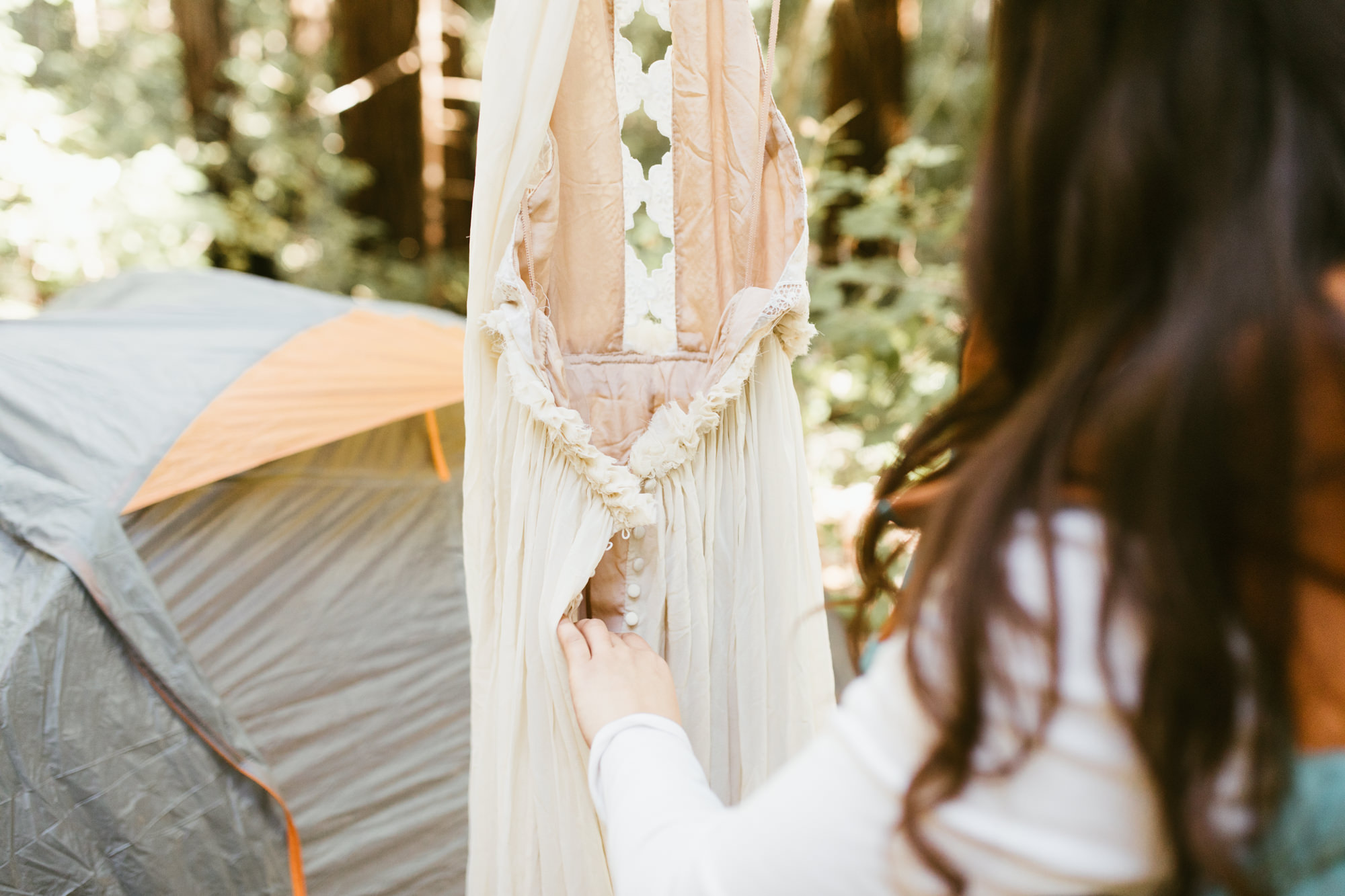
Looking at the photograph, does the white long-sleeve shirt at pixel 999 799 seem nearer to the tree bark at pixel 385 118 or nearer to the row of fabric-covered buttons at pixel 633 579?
the row of fabric-covered buttons at pixel 633 579

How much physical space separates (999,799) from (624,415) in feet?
1.55

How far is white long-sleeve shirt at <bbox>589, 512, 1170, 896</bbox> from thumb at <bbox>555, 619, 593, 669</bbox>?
25 centimetres

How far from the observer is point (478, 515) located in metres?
0.64

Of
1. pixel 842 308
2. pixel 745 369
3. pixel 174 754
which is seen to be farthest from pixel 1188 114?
pixel 842 308

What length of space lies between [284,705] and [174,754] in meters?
0.26

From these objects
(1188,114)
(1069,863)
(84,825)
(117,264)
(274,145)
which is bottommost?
(84,825)

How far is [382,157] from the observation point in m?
4.09

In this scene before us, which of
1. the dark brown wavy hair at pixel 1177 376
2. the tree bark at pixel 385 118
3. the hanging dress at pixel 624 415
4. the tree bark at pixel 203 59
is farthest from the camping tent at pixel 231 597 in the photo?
the tree bark at pixel 385 118

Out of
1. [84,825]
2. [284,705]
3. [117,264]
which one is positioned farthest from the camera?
[117,264]

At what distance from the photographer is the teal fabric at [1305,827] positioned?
10.2 inches

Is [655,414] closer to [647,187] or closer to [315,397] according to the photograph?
[647,187]

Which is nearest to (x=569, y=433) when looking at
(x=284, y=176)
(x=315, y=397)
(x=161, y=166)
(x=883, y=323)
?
(x=315, y=397)

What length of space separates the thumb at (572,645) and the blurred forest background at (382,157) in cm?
158

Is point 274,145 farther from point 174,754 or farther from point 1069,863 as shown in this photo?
point 1069,863
